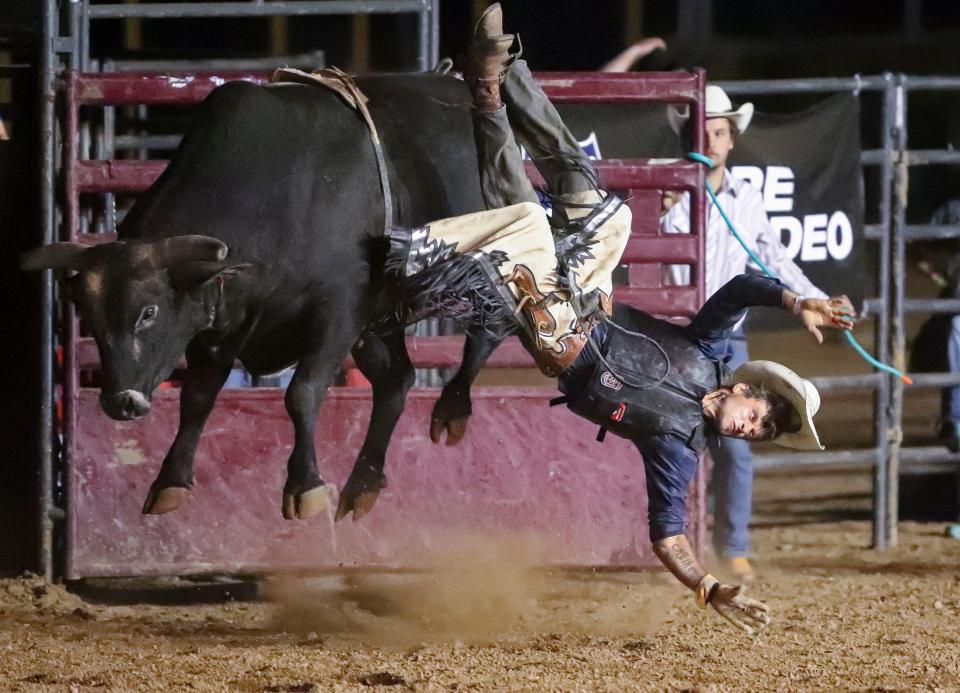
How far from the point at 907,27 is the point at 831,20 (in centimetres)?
107

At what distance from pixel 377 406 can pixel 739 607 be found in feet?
4.37

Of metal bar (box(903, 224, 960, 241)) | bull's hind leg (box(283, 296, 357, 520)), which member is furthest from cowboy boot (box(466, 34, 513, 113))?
metal bar (box(903, 224, 960, 241))

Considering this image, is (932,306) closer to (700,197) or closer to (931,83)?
(931,83)

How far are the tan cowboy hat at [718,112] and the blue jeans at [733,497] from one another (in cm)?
96

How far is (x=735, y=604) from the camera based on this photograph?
4.23 metres

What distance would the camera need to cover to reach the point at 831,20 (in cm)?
2041

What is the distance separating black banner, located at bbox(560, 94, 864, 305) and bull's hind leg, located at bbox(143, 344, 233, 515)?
3.00 meters

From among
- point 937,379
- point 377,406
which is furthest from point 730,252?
point 377,406

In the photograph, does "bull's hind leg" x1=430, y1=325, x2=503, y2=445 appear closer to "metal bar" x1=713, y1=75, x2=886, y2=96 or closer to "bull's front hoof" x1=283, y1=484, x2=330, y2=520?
"bull's front hoof" x1=283, y1=484, x2=330, y2=520

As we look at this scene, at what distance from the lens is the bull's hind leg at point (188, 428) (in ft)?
13.8

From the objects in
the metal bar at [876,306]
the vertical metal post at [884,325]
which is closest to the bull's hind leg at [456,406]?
the metal bar at [876,306]

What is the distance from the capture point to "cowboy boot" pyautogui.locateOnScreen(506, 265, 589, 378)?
4.18m

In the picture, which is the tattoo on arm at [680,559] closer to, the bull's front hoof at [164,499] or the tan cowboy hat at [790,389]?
the tan cowboy hat at [790,389]

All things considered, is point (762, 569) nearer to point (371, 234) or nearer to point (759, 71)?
point (371, 234)
